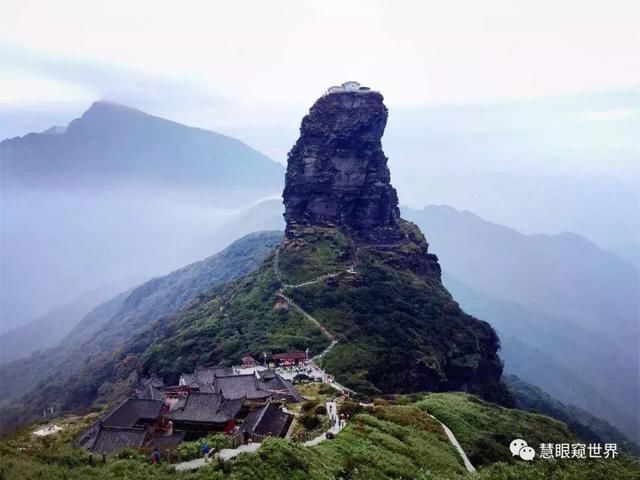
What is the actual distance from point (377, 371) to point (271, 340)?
12.1 metres

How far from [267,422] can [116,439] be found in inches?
292

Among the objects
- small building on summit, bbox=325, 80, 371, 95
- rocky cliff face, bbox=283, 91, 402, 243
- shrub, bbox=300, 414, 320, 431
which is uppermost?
small building on summit, bbox=325, 80, 371, 95

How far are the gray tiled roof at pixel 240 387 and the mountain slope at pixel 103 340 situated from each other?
34.5 m

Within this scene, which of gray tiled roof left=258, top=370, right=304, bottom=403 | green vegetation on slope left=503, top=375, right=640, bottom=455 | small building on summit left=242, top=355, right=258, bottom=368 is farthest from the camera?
green vegetation on slope left=503, top=375, right=640, bottom=455

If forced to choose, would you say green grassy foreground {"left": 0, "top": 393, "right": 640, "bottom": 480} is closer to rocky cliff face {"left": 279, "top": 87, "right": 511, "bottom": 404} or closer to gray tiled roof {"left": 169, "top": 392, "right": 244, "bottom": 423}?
gray tiled roof {"left": 169, "top": 392, "right": 244, "bottom": 423}

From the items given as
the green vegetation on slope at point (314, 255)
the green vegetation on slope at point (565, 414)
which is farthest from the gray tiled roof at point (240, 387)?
the green vegetation on slope at point (565, 414)

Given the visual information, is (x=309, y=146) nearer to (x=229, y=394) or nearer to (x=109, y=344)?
(x=229, y=394)

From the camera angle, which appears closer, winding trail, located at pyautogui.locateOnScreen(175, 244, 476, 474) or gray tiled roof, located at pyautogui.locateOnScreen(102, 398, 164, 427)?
winding trail, located at pyautogui.locateOnScreen(175, 244, 476, 474)

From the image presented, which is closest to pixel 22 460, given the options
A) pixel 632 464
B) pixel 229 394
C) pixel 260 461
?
pixel 260 461

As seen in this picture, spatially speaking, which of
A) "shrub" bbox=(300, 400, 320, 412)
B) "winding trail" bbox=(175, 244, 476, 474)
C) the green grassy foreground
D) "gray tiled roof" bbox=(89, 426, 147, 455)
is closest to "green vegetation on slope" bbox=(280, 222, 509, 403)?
"winding trail" bbox=(175, 244, 476, 474)

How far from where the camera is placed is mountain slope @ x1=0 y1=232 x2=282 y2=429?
9350 centimetres

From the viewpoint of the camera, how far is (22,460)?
22.0 metres

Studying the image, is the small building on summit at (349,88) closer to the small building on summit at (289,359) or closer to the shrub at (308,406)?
the small building on summit at (289,359)

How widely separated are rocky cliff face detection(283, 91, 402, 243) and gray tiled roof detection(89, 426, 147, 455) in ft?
206
